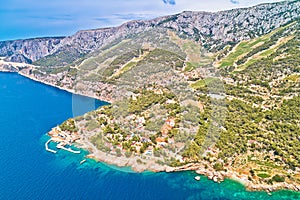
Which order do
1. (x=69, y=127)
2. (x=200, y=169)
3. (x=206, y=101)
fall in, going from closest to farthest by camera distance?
(x=200, y=169), (x=69, y=127), (x=206, y=101)

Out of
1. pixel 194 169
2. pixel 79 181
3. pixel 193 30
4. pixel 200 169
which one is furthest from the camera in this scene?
pixel 193 30

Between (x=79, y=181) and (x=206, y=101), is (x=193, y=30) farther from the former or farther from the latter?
(x=79, y=181)

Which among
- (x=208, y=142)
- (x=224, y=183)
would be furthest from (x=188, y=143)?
(x=224, y=183)

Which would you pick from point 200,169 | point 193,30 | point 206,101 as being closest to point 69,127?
point 200,169

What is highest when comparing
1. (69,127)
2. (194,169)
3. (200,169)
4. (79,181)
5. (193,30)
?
(193,30)

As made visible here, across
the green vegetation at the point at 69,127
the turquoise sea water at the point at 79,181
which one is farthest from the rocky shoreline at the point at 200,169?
the green vegetation at the point at 69,127

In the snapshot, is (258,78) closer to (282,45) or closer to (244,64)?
(244,64)

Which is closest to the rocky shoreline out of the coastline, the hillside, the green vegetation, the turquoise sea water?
the coastline

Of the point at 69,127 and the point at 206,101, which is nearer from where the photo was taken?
the point at 69,127
